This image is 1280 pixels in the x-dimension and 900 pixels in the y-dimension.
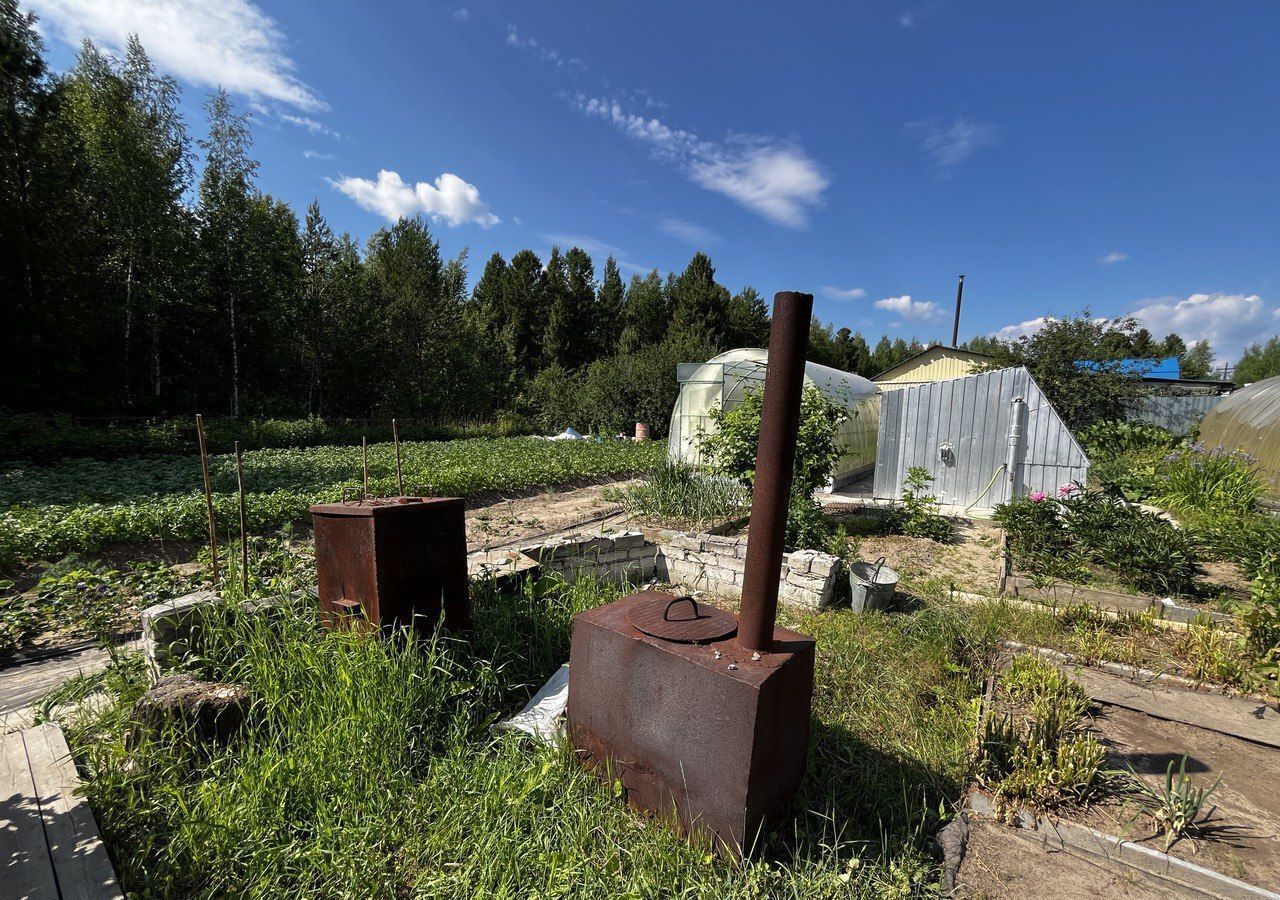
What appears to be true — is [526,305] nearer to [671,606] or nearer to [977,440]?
[977,440]

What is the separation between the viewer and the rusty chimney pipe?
2047 millimetres

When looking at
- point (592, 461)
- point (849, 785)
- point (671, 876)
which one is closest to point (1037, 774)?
point (849, 785)

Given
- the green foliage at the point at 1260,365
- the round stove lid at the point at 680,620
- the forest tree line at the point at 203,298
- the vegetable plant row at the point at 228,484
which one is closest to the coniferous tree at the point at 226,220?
the forest tree line at the point at 203,298

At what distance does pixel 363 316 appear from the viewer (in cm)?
2325

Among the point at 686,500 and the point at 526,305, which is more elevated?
the point at 526,305

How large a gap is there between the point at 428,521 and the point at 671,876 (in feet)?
7.42

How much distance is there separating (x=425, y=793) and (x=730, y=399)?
9.97 meters

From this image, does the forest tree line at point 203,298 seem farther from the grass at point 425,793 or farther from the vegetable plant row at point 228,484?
the grass at point 425,793

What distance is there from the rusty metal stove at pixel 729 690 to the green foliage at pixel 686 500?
5.00 m

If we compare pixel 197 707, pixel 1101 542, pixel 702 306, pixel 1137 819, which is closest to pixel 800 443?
pixel 1101 542

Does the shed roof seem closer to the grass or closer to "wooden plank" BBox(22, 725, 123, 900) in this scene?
the grass

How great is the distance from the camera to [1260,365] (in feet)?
186

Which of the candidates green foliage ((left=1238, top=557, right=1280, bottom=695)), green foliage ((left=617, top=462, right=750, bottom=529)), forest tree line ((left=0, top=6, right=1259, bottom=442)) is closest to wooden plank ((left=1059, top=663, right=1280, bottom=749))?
green foliage ((left=1238, top=557, right=1280, bottom=695))

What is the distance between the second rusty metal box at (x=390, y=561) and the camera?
117 inches
